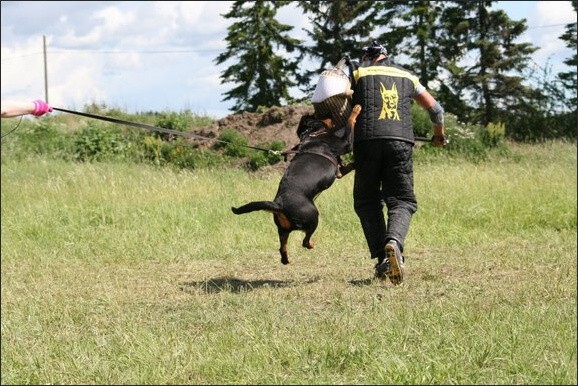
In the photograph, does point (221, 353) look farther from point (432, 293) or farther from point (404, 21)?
point (404, 21)

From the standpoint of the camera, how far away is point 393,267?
6.09m

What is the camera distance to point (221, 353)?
401cm

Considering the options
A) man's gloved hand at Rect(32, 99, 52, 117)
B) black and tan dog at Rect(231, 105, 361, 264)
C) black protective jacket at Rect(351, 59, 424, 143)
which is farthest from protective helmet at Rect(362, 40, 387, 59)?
man's gloved hand at Rect(32, 99, 52, 117)

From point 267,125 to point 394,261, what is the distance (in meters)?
10.3

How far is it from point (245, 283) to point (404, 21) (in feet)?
44.4

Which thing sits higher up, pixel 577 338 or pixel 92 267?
pixel 577 338

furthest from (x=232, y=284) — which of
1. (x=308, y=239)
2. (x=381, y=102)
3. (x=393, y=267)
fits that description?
(x=381, y=102)

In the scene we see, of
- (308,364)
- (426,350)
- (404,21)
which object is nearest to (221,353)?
(308,364)

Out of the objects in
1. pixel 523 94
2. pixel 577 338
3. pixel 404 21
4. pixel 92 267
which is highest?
pixel 404 21

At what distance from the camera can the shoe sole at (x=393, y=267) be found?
6047 mm

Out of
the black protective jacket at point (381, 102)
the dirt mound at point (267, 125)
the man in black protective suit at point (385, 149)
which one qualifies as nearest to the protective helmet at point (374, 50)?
the man in black protective suit at point (385, 149)

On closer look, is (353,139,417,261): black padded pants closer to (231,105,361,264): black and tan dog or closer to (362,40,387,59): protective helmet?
(231,105,361,264): black and tan dog

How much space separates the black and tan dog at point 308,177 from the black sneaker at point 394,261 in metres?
0.59

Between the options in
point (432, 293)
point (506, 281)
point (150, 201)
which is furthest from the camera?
point (150, 201)
